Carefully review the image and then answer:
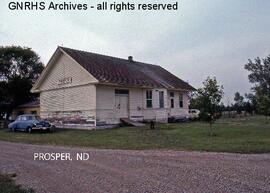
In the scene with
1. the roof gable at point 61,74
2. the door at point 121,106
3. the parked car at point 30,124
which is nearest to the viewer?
the parked car at point 30,124

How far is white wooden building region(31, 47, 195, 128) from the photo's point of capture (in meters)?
25.8

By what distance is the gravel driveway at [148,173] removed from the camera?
695cm

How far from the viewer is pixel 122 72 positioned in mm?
29609

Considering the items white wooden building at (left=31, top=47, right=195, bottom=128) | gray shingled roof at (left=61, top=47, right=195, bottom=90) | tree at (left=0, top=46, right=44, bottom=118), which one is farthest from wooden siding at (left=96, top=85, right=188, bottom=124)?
tree at (left=0, top=46, right=44, bottom=118)

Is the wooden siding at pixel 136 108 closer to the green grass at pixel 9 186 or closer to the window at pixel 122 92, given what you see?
the window at pixel 122 92

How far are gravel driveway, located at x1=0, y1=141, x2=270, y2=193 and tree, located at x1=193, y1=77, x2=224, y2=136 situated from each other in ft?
24.1

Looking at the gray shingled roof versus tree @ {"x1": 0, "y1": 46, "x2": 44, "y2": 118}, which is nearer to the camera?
the gray shingled roof

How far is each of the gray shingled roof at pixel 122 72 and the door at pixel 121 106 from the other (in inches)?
52.2

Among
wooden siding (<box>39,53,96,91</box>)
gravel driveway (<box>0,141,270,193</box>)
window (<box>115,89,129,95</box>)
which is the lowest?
gravel driveway (<box>0,141,270,193</box>)

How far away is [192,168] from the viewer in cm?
887

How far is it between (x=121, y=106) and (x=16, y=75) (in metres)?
29.0

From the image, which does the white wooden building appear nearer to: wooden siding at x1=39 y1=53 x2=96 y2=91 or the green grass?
wooden siding at x1=39 y1=53 x2=96 y2=91

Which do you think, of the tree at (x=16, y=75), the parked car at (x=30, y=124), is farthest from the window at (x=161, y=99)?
the tree at (x=16, y=75)

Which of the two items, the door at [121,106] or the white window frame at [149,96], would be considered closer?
the door at [121,106]
